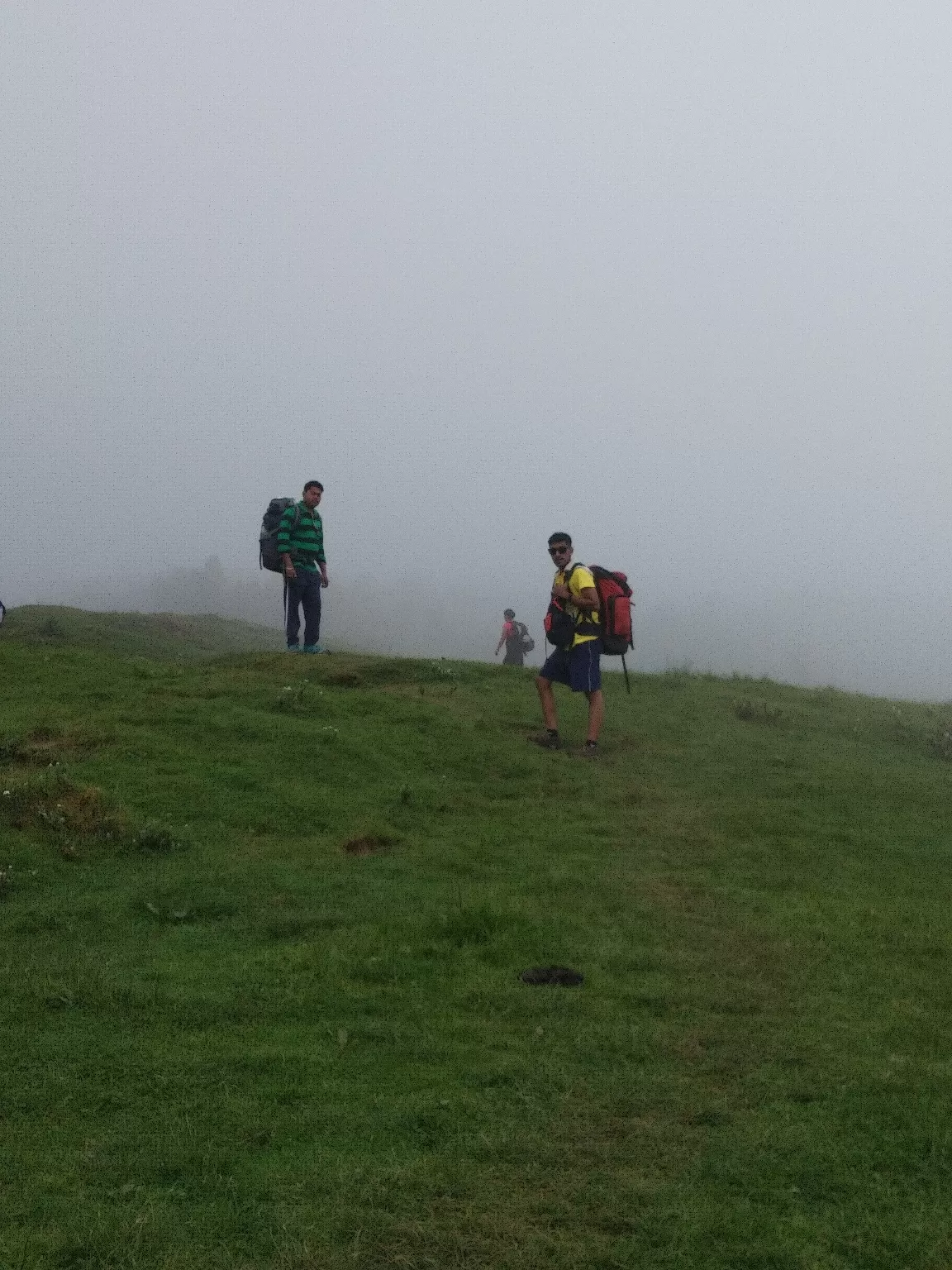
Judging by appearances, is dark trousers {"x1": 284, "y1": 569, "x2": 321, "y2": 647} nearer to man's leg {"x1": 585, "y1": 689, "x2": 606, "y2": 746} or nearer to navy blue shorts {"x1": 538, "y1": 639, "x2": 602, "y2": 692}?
navy blue shorts {"x1": 538, "y1": 639, "x2": 602, "y2": 692}

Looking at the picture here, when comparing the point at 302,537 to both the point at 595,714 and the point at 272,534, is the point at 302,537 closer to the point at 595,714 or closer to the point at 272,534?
the point at 272,534

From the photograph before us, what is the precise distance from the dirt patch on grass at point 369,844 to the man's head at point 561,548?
4443 millimetres

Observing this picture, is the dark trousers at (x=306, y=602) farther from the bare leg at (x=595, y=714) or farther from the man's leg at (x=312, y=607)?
the bare leg at (x=595, y=714)

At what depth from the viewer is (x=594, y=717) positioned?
1371 cm

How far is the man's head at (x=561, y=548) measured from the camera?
1370 centimetres

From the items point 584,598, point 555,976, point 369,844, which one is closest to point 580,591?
point 584,598

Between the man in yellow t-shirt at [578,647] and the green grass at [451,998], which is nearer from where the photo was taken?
the green grass at [451,998]

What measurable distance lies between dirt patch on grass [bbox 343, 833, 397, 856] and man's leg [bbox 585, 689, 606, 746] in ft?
12.6

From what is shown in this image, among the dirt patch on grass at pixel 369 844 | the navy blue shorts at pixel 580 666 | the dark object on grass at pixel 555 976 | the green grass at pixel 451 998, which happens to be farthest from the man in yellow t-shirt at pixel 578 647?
the dark object on grass at pixel 555 976

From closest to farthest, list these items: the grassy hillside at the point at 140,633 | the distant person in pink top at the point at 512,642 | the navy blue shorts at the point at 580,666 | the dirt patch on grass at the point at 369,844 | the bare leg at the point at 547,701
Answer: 1. the dirt patch on grass at the point at 369,844
2. the navy blue shorts at the point at 580,666
3. the bare leg at the point at 547,701
4. the grassy hillside at the point at 140,633
5. the distant person in pink top at the point at 512,642

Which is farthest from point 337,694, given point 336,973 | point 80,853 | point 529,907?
point 336,973

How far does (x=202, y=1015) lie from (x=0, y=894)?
2.66 m

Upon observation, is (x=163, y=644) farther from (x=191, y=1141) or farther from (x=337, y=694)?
(x=191, y=1141)

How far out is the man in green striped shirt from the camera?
16.7 m
